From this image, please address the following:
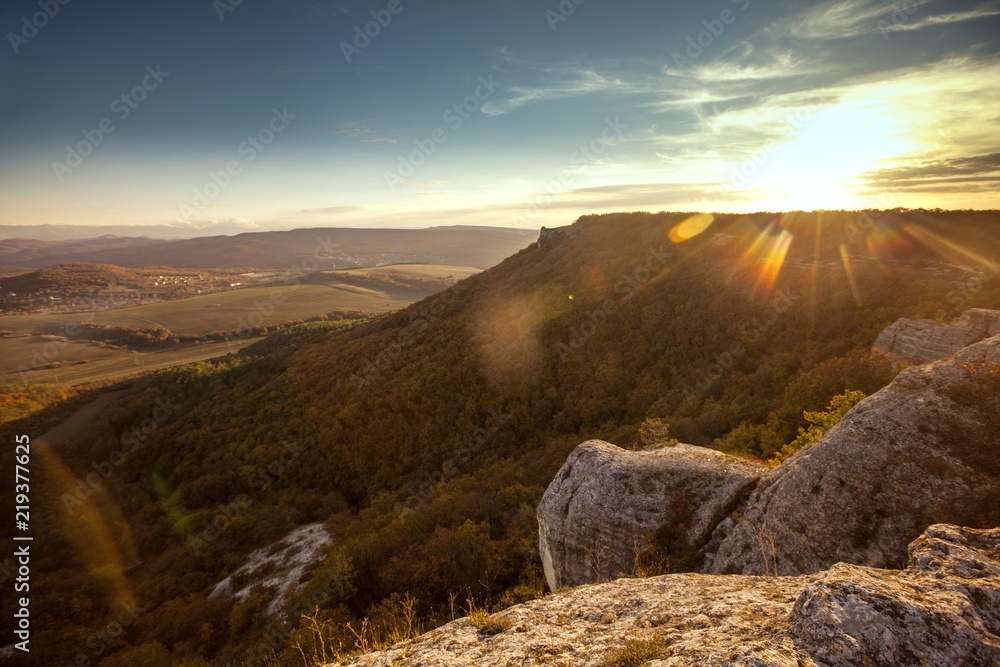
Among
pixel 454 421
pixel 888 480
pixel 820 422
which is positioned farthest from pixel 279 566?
pixel 820 422

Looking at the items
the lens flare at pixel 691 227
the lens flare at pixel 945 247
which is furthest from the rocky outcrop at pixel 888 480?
the lens flare at pixel 691 227

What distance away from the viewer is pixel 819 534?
22.6 feet

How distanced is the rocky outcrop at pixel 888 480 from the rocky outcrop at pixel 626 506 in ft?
3.17

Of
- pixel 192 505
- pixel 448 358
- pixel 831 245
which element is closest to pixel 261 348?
pixel 192 505

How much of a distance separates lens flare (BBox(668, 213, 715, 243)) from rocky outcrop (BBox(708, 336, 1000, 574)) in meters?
28.9

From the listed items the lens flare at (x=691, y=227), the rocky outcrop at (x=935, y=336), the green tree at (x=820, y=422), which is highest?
the lens flare at (x=691, y=227)

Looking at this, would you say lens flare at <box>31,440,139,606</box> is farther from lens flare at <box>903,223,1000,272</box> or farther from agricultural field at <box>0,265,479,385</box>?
agricultural field at <box>0,265,479,385</box>

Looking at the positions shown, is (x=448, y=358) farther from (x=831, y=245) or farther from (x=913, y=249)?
(x=913, y=249)

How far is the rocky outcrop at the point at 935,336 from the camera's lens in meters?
13.2

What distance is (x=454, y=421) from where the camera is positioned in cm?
2525

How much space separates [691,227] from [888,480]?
3339 cm

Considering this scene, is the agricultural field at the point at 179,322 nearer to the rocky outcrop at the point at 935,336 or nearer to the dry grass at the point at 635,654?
the dry grass at the point at 635,654

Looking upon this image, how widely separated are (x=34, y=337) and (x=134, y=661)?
144m

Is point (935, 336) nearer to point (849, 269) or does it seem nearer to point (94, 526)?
point (849, 269)
